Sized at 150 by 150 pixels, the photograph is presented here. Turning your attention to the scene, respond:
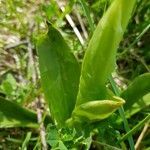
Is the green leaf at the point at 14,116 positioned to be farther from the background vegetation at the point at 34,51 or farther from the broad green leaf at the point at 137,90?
the broad green leaf at the point at 137,90

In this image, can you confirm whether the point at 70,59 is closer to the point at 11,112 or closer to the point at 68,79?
the point at 68,79

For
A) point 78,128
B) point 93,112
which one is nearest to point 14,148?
point 78,128

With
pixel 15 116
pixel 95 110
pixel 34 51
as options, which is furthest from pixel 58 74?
pixel 34 51

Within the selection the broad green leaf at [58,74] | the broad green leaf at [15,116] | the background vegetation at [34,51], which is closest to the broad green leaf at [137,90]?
the background vegetation at [34,51]

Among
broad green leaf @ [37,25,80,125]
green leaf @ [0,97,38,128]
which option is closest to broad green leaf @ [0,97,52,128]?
green leaf @ [0,97,38,128]

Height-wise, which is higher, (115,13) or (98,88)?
(115,13)

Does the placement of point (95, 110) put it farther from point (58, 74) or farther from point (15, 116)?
point (15, 116)
